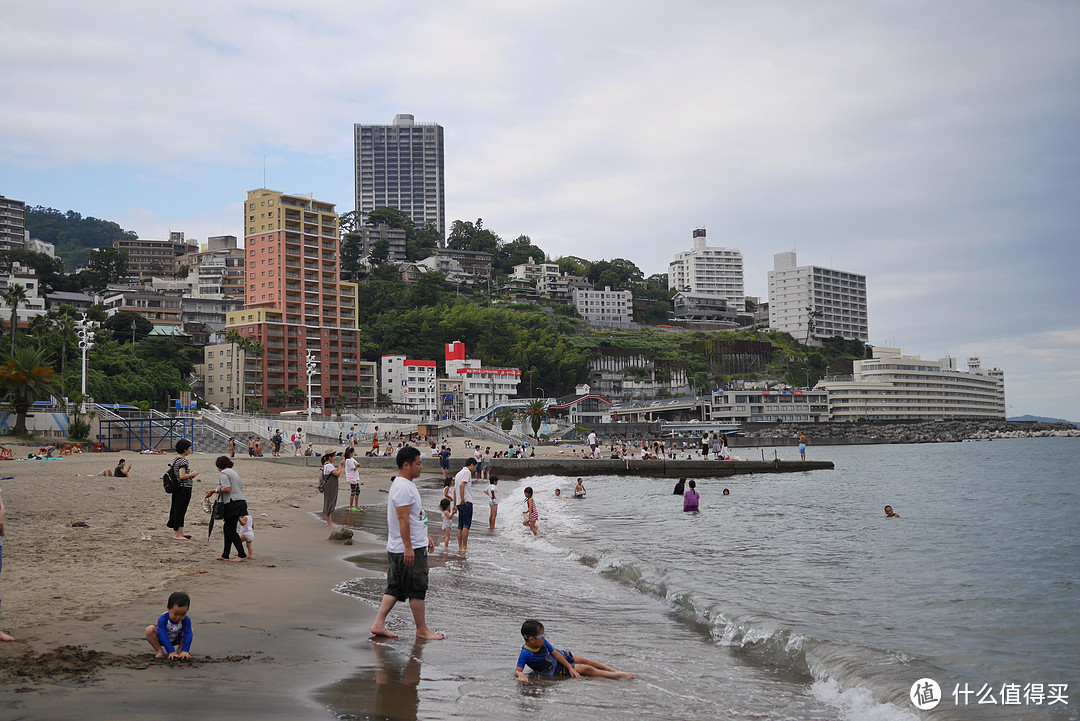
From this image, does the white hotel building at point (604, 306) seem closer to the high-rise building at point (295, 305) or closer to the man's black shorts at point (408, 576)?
the high-rise building at point (295, 305)

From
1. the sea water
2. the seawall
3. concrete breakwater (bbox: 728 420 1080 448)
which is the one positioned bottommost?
concrete breakwater (bbox: 728 420 1080 448)

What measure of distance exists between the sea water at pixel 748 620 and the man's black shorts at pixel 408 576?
1.65 ft

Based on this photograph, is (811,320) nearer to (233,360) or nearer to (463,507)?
(233,360)

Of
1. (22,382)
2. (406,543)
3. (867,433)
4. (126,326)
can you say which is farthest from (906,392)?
(406,543)

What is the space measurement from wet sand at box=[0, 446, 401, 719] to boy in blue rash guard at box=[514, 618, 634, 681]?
142 cm

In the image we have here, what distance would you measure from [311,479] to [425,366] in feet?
251

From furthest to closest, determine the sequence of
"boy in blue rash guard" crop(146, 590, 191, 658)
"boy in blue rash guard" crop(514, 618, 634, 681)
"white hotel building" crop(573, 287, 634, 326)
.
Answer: "white hotel building" crop(573, 287, 634, 326)
"boy in blue rash guard" crop(514, 618, 634, 681)
"boy in blue rash guard" crop(146, 590, 191, 658)

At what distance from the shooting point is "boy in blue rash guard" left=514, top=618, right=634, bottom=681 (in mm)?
7031

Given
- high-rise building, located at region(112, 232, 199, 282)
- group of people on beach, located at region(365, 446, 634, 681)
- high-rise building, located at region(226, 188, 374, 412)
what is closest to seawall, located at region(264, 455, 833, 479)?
group of people on beach, located at region(365, 446, 634, 681)

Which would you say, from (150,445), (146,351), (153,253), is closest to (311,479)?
(150,445)

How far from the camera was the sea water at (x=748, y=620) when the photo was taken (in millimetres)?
6695

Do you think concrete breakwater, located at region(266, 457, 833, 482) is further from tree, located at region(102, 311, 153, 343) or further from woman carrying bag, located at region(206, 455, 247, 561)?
tree, located at region(102, 311, 153, 343)

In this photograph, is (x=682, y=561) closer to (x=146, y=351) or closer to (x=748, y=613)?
(x=748, y=613)

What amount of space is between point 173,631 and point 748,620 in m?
Answer: 6.81
